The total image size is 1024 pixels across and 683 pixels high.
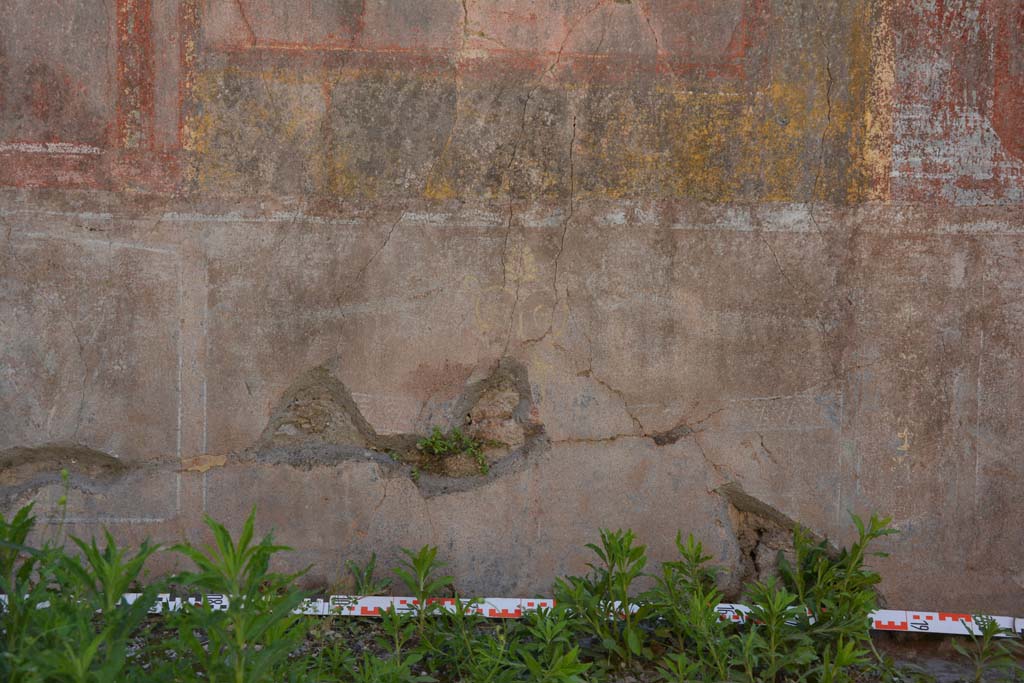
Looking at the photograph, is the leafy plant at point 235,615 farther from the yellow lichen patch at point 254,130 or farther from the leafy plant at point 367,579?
the yellow lichen patch at point 254,130

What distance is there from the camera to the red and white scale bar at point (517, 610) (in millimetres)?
3668

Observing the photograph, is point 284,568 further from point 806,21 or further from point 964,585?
point 806,21

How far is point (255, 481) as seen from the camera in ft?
12.6

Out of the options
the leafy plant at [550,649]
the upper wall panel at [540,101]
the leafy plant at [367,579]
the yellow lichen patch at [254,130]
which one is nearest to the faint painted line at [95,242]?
the upper wall panel at [540,101]

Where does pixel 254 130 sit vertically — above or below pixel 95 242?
above

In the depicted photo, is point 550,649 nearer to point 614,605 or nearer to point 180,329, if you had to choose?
point 614,605

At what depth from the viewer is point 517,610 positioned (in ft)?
12.4

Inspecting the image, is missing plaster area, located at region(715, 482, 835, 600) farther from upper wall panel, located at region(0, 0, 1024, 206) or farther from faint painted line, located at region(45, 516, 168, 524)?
faint painted line, located at region(45, 516, 168, 524)

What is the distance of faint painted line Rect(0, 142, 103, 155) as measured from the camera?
371 centimetres

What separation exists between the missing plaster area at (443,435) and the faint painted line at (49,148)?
1.47m

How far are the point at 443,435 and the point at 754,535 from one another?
154 centimetres

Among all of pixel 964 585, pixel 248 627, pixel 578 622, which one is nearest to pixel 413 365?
pixel 578 622

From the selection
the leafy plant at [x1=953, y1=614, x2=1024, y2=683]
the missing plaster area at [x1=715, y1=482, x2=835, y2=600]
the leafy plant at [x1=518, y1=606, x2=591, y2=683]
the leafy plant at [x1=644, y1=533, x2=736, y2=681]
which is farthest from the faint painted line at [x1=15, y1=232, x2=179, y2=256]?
the leafy plant at [x1=953, y1=614, x2=1024, y2=683]

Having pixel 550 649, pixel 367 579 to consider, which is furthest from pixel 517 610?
pixel 367 579
